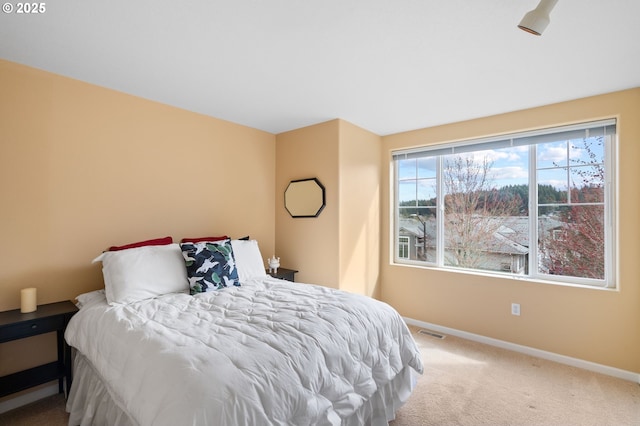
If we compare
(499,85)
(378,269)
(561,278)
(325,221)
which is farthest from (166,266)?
(561,278)

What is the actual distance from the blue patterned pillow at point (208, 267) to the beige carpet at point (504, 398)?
1182 mm

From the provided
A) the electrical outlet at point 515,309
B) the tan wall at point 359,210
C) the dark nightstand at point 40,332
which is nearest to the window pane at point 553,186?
the electrical outlet at point 515,309

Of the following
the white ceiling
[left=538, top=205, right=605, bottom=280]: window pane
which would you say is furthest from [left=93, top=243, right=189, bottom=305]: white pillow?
[left=538, top=205, right=605, bottom=280]: window pane

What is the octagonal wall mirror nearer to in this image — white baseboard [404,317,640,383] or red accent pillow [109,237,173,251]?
red accent pillow [109,237,173,251]

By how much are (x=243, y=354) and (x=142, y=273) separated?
1.36m

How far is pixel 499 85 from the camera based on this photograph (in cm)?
257

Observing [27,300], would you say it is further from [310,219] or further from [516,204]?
[516,204]

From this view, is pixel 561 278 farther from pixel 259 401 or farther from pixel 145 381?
pixel 145 381

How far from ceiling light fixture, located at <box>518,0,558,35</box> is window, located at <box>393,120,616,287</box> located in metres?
2.16

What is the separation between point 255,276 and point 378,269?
1.82 meters

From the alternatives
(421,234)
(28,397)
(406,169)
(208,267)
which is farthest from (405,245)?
(28,397)

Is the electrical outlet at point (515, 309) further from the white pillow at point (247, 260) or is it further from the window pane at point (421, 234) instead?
the white pillow at point (247, 260)

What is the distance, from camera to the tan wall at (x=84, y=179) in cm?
220

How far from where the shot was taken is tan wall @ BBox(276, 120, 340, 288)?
344cm
